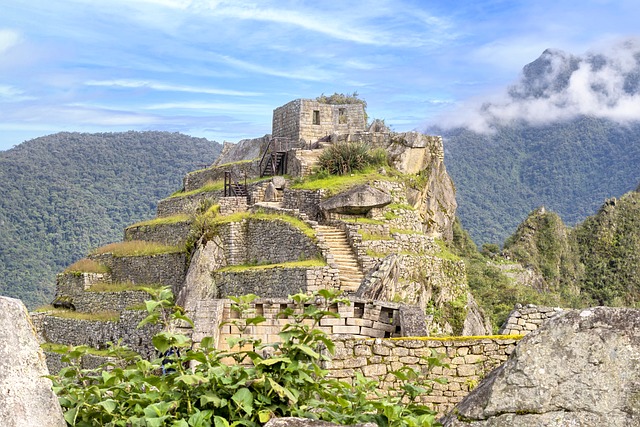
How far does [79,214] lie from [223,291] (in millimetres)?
58043

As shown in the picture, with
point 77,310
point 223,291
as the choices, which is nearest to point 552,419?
point 223,291

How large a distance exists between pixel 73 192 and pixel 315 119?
177 ft

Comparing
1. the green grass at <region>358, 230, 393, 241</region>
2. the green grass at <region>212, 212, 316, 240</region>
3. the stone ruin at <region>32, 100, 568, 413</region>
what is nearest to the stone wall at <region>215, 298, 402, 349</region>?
the stone ruin at <region>32, 100, 568, 413</region>

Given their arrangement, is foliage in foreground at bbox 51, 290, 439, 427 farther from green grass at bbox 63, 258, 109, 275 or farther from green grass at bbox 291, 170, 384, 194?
green grass at bbox 63, 258, 109, 275

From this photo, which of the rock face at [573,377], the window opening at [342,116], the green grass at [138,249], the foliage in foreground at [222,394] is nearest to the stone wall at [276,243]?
the green grass at [138,249]

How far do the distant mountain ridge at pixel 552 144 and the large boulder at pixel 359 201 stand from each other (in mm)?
43513

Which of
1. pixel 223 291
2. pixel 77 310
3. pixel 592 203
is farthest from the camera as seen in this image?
pixel 592 203

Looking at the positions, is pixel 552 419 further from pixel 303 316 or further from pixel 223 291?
pixel 223 291

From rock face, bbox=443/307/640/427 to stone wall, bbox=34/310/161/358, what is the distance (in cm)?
2338

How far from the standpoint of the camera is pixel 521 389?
15.1 ft

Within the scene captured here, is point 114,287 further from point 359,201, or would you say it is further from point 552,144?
point 552,144

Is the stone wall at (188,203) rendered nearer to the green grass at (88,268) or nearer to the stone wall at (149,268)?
the stone wall at (149,268)

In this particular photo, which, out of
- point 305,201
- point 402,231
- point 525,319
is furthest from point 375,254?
point 525,319

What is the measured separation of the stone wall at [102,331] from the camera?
2980 cm
